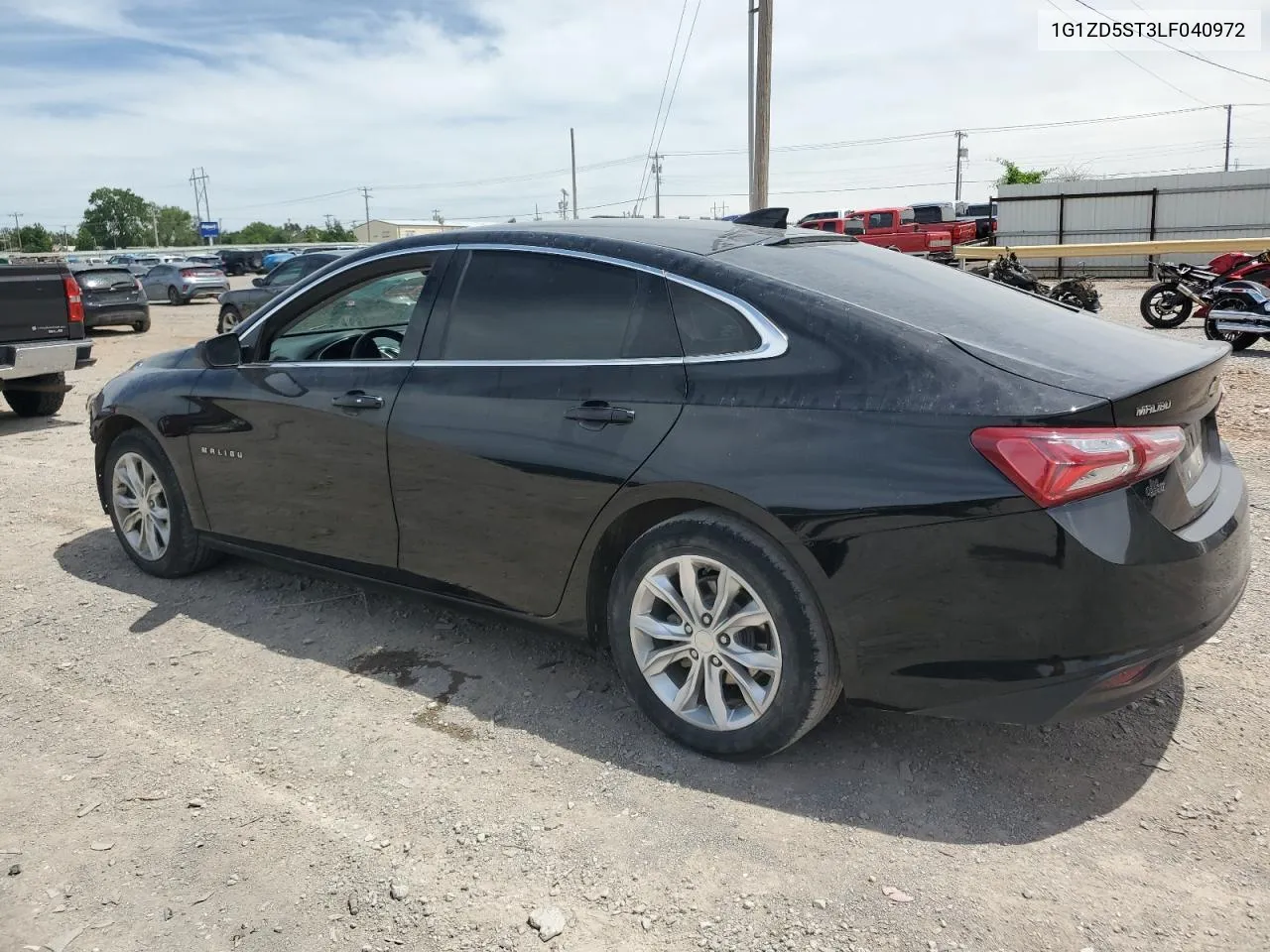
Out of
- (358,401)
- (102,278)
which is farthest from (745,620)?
(102,278)

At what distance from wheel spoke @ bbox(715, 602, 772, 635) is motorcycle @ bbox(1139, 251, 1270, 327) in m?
13.2

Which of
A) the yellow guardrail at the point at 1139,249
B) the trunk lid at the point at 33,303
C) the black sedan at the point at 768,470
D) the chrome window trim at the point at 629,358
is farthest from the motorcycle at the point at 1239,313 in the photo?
the trunk lid at the point at 33,303

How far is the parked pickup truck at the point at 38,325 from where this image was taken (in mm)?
9328

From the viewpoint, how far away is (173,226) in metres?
139

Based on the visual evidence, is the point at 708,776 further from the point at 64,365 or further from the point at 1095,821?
the point at 64,365

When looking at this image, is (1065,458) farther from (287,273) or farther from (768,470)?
(287,273)

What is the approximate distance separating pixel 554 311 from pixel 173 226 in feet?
499

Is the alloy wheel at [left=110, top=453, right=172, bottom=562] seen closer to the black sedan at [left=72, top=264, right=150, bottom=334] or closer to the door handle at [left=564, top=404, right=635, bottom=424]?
the door handle at [left=564, top=404, right=635, bottom=424]

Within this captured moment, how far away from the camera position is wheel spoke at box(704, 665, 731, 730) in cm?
323

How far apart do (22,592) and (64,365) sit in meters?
5.38

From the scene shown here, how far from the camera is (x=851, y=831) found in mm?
2906

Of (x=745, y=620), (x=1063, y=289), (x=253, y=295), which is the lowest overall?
(x=745, y=620)

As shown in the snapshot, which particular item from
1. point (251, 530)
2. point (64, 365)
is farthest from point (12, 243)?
point (251, 530)

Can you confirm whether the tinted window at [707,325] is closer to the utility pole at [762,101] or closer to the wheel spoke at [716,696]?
the wheel spoke at [716,696]
